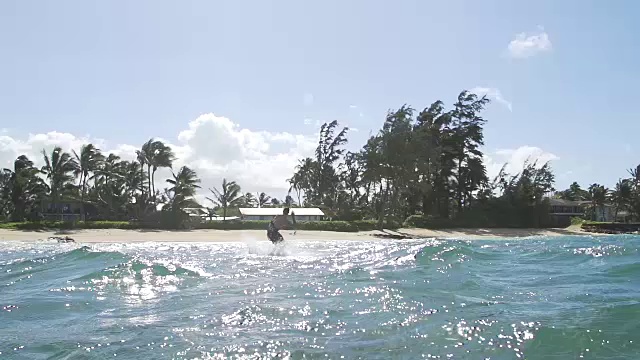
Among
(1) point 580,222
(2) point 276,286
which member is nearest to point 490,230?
(1) point 580,222

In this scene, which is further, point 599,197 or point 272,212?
point 599,197

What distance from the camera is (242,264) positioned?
19625 millimetres

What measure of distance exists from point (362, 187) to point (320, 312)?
60.5 m

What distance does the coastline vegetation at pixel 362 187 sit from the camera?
5306 centimetres

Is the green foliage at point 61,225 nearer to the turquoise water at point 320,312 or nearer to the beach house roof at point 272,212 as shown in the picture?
the beach house roof at point 272,212

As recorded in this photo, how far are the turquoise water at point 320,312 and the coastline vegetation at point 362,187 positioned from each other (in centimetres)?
3402

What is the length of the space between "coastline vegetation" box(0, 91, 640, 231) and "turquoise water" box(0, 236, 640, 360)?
3402 centimetres

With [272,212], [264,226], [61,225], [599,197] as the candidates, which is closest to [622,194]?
[599,197]

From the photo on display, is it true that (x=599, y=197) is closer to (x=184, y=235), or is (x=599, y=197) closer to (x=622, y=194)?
(x=622, y=194)

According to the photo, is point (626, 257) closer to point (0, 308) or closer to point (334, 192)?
point (0, 308)

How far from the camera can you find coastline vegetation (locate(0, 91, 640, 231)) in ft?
174

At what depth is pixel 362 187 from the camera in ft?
231

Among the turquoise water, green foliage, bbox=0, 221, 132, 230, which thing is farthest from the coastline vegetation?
the turquoise water

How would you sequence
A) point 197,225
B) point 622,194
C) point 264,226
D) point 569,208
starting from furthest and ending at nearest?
point 569,208, point 622,194, point 197,225, point 264,226
